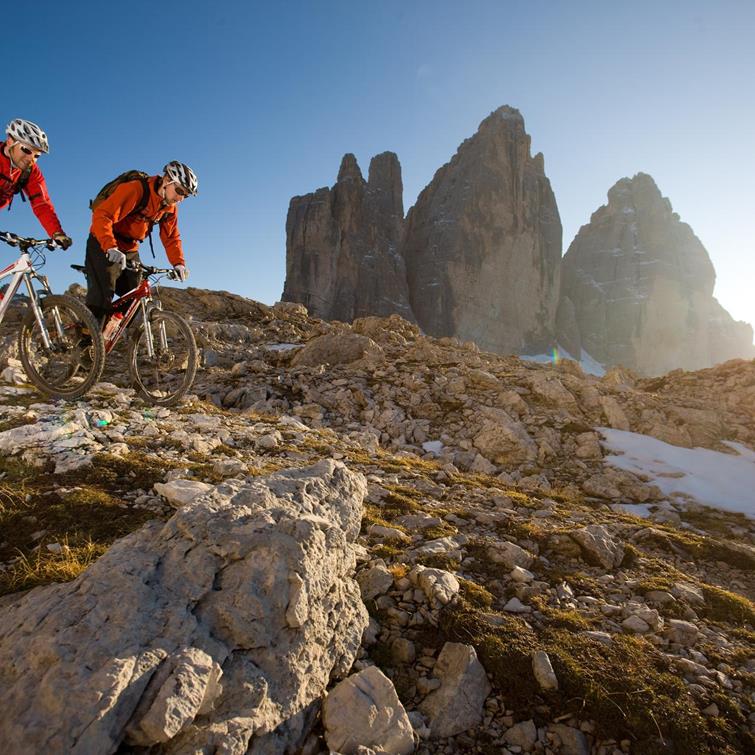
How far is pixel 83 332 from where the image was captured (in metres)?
6.43

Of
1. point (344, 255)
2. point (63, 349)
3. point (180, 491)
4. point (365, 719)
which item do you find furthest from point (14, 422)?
point (344, 255)

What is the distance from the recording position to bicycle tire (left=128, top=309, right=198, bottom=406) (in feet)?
22.4

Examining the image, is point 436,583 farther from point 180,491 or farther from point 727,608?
point 727,608

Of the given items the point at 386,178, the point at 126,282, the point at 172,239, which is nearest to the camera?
the point at 126,282

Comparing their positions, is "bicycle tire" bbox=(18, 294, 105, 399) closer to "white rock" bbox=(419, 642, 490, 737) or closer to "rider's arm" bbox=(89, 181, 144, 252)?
"rider's arm" bbox=(89, 181, 144, 252)

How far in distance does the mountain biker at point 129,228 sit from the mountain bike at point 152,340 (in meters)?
Answer: 0.21

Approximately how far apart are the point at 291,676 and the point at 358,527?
5.09ft

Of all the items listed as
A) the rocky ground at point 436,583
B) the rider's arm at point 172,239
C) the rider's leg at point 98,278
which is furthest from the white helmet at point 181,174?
the rocky ground at point 436,583

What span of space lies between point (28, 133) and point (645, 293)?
134m

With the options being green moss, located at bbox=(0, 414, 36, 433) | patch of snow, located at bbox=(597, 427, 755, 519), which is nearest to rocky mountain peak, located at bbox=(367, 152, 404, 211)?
patch of snow, located at bbox=(597, 427, 755, 519)

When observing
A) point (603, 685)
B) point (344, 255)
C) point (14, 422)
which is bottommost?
point (603, 685)

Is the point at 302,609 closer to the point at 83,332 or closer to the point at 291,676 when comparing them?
the point at 291,676

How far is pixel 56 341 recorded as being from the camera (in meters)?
6.43

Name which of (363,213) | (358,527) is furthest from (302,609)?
(363,213)
